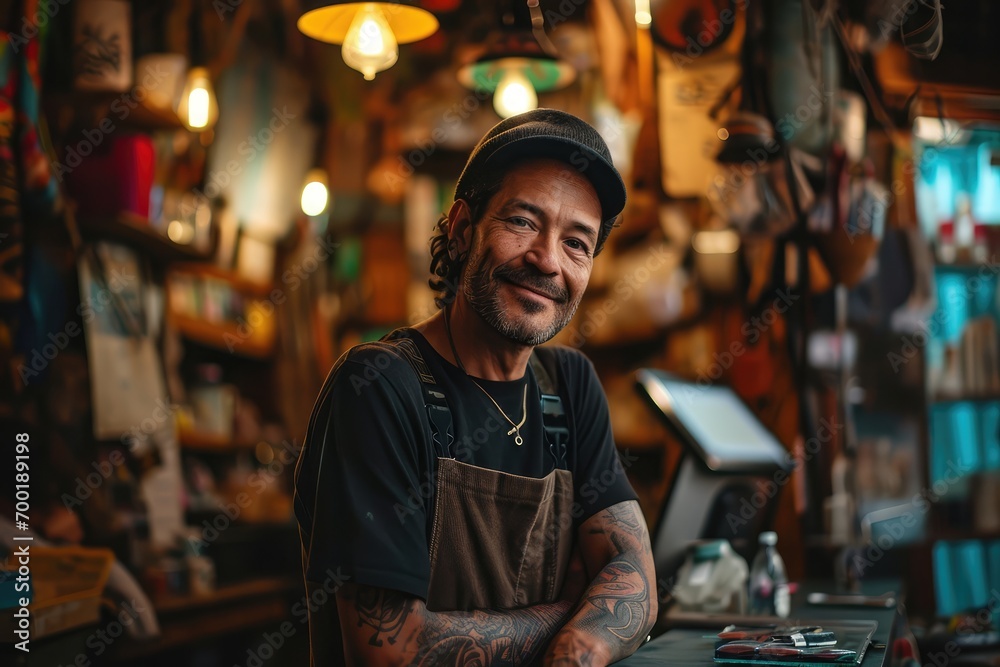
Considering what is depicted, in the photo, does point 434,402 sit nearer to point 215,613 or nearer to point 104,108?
point 104,108

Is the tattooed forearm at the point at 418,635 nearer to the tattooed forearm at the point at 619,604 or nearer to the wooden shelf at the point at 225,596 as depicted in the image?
the tattooed forearm at the point at 619,604

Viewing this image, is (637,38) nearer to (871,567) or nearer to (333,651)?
(871,567)

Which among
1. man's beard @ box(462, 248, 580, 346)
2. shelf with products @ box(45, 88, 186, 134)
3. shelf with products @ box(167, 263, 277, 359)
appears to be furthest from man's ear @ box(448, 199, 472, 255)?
shelf with products @ box(167, 263, 277, 359)

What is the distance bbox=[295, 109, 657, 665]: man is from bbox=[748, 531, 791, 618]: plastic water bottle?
65cm

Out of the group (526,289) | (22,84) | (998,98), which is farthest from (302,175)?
(526,289)

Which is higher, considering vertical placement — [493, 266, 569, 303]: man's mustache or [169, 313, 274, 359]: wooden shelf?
[169, 313, 274, 359]: wooden shelf

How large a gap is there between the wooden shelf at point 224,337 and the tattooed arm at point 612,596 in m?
3.10

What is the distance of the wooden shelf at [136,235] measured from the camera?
12.6 feet

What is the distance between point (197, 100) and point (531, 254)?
3.33 metres

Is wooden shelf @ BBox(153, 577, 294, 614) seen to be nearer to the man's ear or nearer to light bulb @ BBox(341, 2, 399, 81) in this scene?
light bulb @ BBox(341, 2, 399, 81)

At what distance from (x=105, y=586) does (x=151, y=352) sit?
3.30ft

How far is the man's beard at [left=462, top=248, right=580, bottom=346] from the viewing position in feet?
6.43

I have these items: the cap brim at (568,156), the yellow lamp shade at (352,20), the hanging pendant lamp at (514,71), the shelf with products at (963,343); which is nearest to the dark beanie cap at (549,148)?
the cap brim at (568,156)

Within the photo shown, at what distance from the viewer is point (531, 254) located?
6.43 feet
